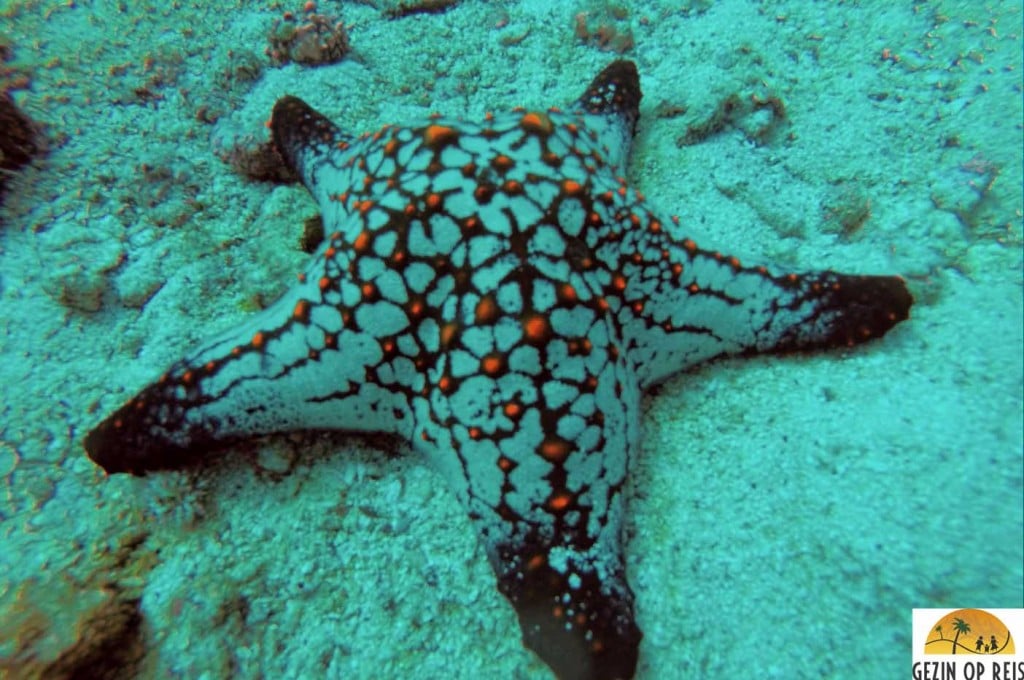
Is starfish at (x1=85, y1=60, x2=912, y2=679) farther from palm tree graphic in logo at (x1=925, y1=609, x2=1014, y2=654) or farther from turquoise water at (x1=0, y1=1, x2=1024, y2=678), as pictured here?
palm tree graphic in logo at (x1=925, y1=609, x2=1014, y2=654)

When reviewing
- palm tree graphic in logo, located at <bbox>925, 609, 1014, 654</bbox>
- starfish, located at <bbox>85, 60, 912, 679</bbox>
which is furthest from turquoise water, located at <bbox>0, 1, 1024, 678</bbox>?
starfish, located at <bbox>85, 60, 912, 679</bbox>

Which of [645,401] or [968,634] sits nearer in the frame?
[968,634]

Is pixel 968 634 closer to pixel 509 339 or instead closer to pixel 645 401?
pixel 645 401

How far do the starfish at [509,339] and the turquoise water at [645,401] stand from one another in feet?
0.79

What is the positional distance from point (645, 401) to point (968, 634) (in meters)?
1.57

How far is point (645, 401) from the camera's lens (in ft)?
9.59

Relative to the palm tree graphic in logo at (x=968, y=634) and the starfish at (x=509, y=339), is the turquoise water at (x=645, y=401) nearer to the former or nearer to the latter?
the palm tree graphic in logo at (x=968, y=634)

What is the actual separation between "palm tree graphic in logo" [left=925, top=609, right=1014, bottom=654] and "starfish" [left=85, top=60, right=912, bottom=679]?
3.85 feet

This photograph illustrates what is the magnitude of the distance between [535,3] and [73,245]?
3613 millimetres

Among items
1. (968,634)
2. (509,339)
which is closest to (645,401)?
(509,339)

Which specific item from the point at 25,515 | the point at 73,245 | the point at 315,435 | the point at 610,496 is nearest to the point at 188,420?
the point at 315,435

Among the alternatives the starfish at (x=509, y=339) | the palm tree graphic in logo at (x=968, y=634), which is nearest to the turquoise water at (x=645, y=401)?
the palm tree graphic in logo at (x=968, y=634)

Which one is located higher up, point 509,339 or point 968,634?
point 509,339

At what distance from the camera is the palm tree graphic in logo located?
215 centimetres
